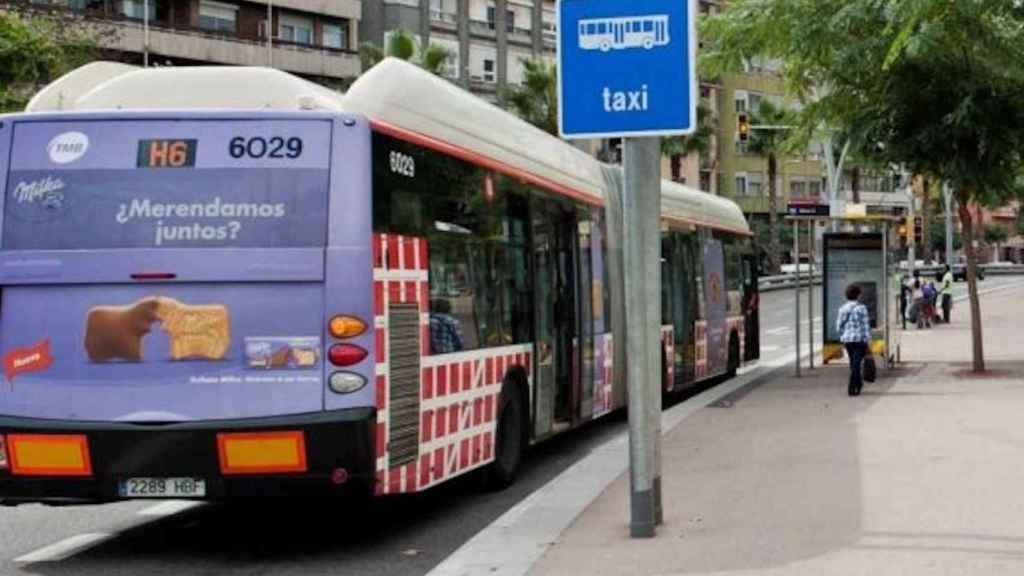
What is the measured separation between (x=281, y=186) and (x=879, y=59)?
12.8m

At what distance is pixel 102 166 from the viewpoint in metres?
7.92

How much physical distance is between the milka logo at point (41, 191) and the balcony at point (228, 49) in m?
44.2

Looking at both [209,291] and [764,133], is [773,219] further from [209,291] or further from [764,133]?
[209,291]

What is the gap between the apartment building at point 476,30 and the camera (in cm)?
6638

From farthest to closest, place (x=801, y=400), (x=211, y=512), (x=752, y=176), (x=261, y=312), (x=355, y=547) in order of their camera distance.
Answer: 1. (x=752, y=176)
2. (x=801, y=400)
3. (x=211, y=512)
4. (x=355, y=547)
5. (x=261, y=312)

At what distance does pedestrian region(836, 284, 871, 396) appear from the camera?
17109mm

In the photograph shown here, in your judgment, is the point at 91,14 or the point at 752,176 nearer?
the point at 91,14

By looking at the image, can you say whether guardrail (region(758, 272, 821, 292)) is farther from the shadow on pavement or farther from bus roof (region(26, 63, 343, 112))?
bus roof (region(26, 63, 343, 112))

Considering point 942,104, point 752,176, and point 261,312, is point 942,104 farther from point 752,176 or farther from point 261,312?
point 752,176

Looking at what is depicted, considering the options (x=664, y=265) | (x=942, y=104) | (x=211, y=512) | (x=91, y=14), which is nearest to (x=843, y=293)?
(x=942, y=104)

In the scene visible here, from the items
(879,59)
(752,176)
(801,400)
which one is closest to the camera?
(801,400)

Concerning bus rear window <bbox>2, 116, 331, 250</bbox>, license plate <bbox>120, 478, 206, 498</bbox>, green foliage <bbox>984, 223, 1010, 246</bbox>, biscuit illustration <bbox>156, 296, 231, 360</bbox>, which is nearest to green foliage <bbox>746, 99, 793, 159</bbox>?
bus rear window <bbox>2, 116, 331, 250</bbox>

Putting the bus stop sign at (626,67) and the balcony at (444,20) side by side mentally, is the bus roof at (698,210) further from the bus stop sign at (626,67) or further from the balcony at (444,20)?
the balcony at (444,20)

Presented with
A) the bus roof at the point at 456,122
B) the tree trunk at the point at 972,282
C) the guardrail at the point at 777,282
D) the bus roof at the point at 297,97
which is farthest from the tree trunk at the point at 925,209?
the bus roof at the point at 297,97
